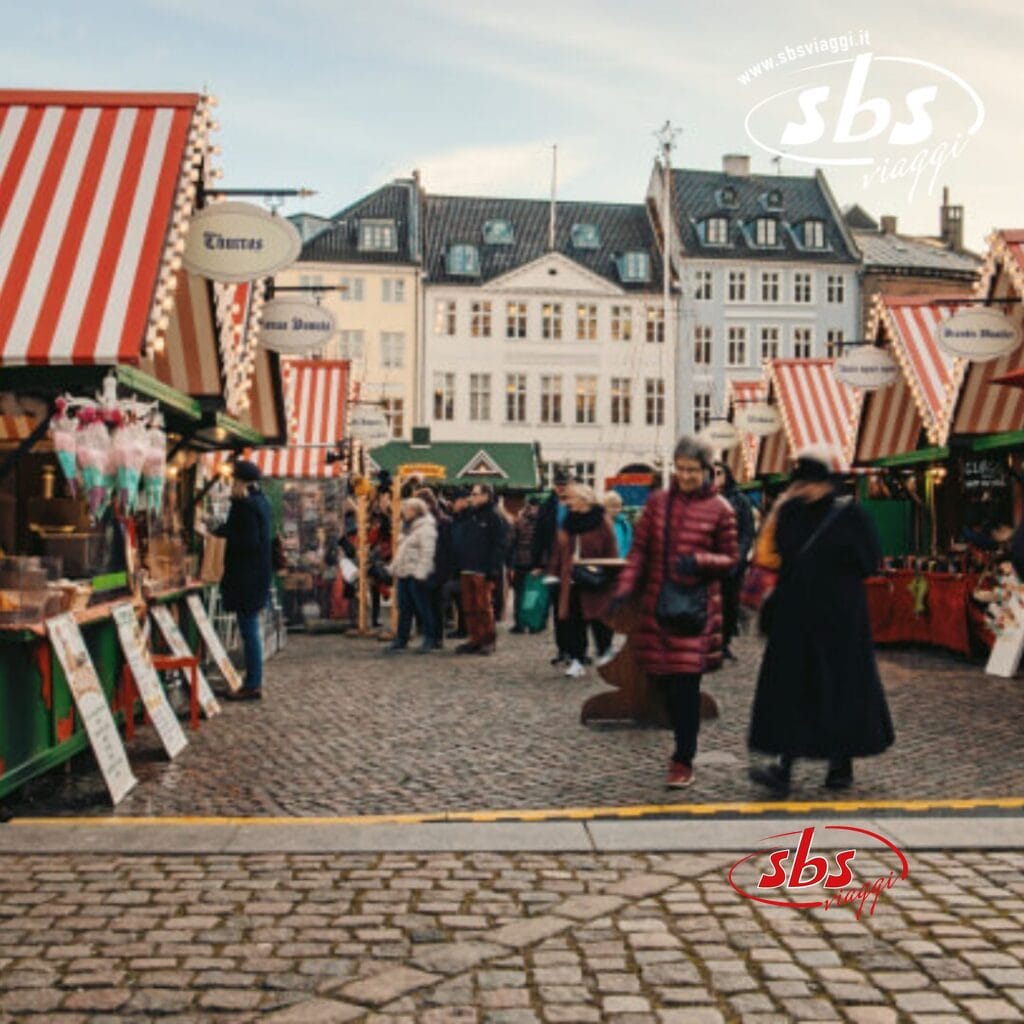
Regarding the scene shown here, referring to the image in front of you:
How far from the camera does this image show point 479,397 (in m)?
56.6

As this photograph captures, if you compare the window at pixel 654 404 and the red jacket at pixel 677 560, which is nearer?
the red jacket at pixel 677 560

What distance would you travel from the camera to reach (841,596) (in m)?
7.22

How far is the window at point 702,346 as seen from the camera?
57875mm

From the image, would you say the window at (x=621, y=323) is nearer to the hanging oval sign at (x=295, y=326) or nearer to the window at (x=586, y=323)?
the window at (x=586, y=323)

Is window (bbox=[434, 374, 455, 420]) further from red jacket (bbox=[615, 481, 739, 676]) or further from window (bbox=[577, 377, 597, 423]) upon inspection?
red jacket (bbox=[615, 481, 739, 676])

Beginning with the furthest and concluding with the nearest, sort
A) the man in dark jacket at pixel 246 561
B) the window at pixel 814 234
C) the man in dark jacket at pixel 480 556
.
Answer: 1. the window at pixel 814 234
2. the man in dark jacket at pixel 480 556
3. the man in dark jacket at pixel 246 561

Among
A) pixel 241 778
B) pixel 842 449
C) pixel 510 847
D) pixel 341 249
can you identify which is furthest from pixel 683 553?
pixel 341 249

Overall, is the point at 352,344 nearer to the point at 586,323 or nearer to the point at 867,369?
the point at 586,323

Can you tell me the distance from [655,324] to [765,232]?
6.51m

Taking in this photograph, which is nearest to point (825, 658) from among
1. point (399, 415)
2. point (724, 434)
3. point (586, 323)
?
point (724, 434)

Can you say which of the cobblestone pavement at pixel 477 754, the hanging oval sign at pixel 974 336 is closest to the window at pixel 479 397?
the hanging oval sign at pixel 974 336

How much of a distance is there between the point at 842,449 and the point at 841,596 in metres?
15.1

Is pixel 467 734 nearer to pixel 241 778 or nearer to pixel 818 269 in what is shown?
pixel 241 778

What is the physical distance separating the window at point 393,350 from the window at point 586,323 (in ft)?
23.2
